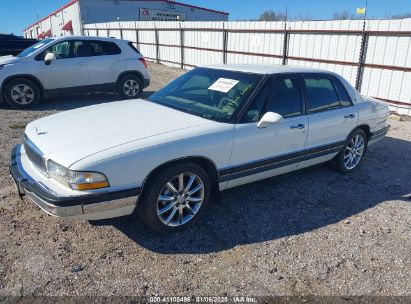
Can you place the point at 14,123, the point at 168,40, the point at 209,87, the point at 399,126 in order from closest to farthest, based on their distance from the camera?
the point at 209,87 < the point at 14,123 < the point at 399,126 < the point at 168,40

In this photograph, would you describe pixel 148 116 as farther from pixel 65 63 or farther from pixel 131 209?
pixel 65 63

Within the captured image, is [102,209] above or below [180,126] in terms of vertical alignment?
below

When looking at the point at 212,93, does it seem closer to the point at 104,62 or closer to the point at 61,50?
the point at 104,62

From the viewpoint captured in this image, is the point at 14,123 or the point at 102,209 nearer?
the point at 102,209

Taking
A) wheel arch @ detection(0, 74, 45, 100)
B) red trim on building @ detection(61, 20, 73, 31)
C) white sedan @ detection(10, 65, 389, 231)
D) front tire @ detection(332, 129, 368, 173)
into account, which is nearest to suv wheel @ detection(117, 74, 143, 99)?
wheel arch @ detection(0, 74, 45, 100)

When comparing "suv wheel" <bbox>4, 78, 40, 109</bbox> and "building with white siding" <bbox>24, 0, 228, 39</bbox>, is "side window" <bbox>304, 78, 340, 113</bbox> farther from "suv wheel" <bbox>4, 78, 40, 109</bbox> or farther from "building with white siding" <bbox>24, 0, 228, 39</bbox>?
"building with white siding" <bbox>24, 0, 228, 39</bbox>

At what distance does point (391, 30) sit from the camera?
9.23 m

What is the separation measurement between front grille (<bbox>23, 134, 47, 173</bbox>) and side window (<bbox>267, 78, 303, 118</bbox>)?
2.31m

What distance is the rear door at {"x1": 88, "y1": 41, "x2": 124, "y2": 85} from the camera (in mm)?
9219

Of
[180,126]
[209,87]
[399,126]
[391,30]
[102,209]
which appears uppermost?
[391,30]

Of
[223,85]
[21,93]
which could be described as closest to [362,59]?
[223,85]

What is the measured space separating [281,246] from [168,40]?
17.0 m

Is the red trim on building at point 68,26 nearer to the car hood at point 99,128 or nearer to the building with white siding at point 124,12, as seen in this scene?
the building with white siding at point 124,12

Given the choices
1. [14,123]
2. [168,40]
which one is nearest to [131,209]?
[14,123]
